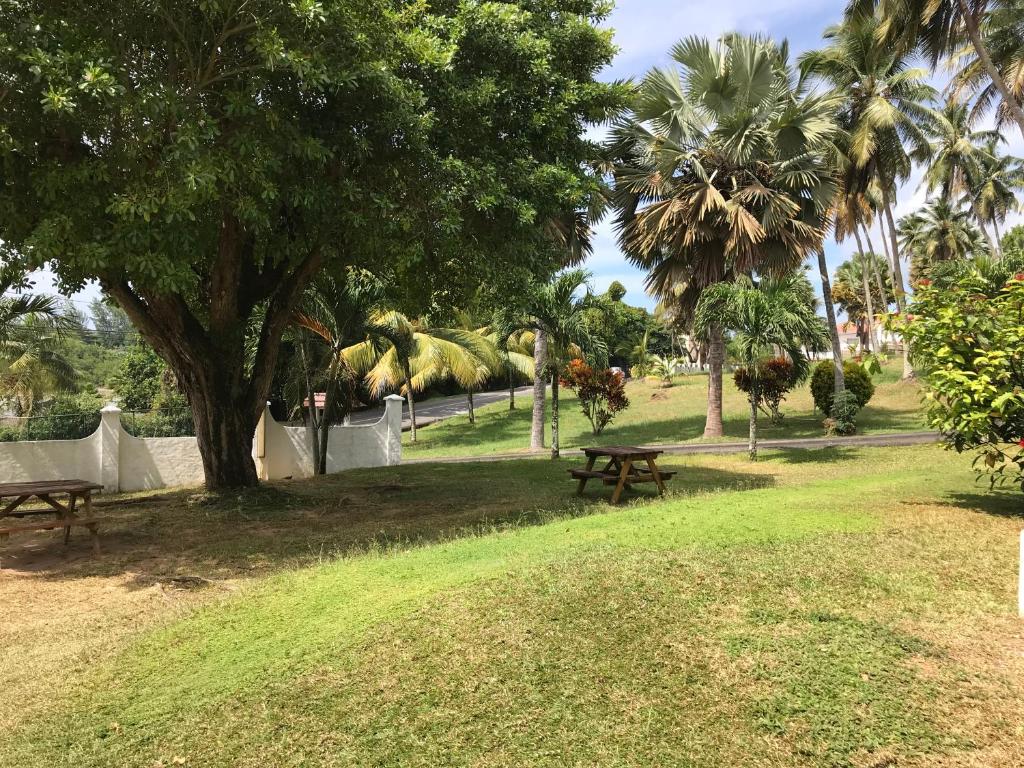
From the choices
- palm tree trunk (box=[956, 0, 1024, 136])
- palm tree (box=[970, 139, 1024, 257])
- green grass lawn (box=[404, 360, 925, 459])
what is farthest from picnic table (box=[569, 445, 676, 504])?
palm tree (box=[970, 139, 1024, 257])

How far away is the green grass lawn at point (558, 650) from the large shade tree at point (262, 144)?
3.44 metres

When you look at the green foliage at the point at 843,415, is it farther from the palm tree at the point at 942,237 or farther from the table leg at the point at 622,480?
the palm tree at the point at 942,237

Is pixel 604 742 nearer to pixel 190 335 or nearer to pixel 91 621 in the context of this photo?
pixel 91 621

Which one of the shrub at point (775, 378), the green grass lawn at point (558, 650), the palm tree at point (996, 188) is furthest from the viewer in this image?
the palm tree at point (996, 188)

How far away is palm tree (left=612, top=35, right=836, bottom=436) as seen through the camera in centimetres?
1622

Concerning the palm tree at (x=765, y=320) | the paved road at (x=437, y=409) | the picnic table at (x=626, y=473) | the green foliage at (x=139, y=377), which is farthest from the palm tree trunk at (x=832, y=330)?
the green foliage at (x=139, y=377)

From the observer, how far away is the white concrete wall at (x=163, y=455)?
466 inches

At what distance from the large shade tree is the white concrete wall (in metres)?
3.04

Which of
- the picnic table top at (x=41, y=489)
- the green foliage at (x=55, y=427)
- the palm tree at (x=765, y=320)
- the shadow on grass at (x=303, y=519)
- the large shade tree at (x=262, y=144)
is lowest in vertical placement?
the shadow on grass at (x=303, y=519)

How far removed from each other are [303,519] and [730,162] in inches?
512

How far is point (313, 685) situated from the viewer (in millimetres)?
3779

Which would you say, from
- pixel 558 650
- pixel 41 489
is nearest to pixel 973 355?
pixel 558 650

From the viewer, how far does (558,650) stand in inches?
156

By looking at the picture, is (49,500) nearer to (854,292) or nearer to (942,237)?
(942,237)
